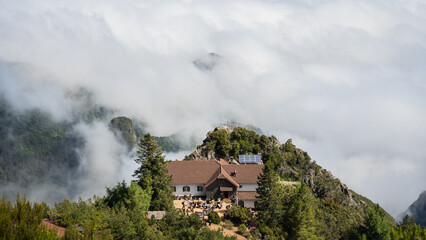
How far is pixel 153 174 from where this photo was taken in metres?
65.8

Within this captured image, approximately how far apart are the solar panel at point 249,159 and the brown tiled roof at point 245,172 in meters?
14.2

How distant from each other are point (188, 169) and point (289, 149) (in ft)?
144

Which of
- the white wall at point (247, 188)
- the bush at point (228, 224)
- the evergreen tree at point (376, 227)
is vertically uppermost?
the white wall at point (247, 188)

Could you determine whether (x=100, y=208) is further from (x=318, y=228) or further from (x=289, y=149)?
(x=289, y=149)

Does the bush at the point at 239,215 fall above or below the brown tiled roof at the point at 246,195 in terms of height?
below

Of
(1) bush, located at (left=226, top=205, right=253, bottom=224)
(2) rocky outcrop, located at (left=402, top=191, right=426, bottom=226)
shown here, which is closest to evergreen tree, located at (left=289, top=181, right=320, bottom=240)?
(1) bush, located at (left=226, top=205, right=253, bottom=224)

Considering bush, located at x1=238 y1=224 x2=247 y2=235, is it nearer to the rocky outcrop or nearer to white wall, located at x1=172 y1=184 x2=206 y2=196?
white wall, located at x1=172 y1=184 x2=206 y2=196

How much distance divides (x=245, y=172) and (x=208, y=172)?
793 centimetres

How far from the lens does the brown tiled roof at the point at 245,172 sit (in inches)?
3113

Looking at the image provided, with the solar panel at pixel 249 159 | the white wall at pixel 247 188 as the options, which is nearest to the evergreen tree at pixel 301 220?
the white wall at pixel 247 188

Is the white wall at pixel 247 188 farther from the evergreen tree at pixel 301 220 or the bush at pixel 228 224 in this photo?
the evergreen tree at pixel 301 220

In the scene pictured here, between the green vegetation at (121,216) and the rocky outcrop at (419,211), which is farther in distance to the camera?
the rocky outcrop at (419,211)

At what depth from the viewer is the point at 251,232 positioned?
60219 millimetres

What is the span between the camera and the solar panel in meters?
98.2
